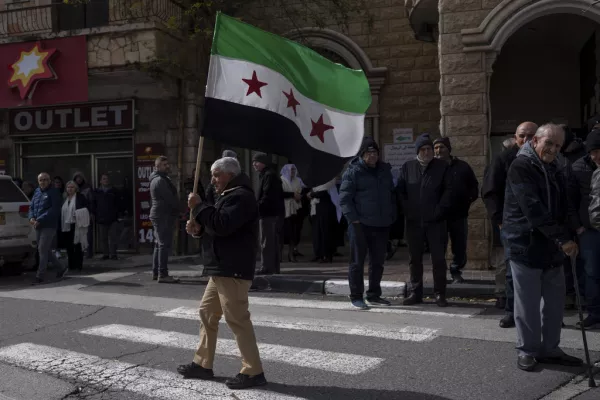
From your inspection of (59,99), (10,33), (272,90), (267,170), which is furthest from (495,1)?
(10,33)

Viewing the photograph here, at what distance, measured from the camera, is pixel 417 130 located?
1520 centimetres

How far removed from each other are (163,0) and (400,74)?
5.42m

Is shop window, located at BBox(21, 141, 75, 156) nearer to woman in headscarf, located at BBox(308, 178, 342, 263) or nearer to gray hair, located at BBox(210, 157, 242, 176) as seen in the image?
woman in headscarf, located at BBox(308, 178, 342, 263)

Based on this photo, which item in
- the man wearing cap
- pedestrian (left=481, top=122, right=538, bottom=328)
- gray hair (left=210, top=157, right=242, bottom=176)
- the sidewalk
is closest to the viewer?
gray hair (left=210, top=157, right=242, bottom=176)

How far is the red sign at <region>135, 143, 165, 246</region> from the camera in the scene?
51.5ft

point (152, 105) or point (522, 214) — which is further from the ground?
point (152, 105)

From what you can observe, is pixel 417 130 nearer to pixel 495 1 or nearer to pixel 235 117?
pixel 495 1

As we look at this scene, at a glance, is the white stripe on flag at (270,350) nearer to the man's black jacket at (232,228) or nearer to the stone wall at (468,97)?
the man's black jacket at (232,228)

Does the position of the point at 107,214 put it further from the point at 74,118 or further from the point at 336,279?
the point at 336,279

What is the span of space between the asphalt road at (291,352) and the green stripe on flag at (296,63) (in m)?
2.27

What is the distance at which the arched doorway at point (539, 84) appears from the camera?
47.7 ft

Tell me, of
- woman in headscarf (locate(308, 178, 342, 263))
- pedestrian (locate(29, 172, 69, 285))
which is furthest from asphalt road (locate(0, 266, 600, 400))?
woman in headscarf (locate(308, 178, 342, 263))

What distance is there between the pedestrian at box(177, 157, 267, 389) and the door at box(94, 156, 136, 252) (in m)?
10.9

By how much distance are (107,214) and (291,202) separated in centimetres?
427
